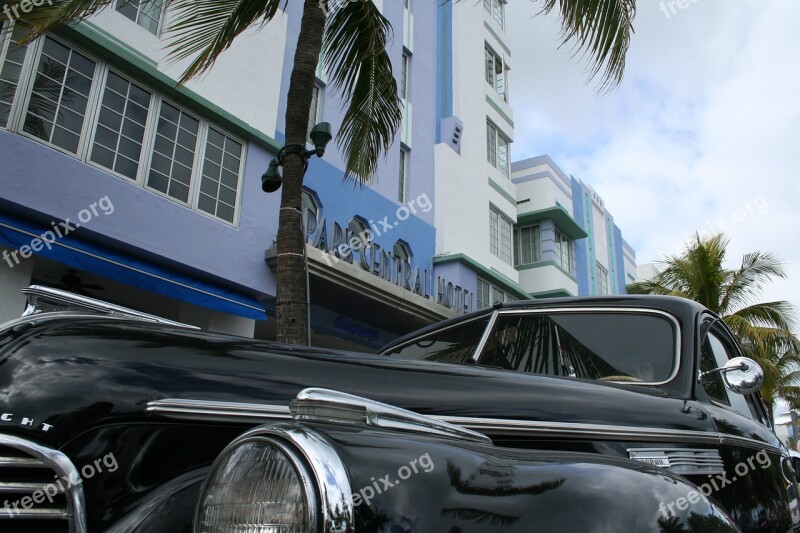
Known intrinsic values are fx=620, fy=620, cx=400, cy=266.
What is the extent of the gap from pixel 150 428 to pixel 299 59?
5358mm

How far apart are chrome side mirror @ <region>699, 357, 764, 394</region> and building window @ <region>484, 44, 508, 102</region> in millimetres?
17806

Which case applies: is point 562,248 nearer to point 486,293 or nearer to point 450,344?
point 486,293

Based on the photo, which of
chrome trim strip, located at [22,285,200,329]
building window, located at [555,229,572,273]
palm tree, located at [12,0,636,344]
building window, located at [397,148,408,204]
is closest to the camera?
chrome trim strip, located at [22,285,200,329]

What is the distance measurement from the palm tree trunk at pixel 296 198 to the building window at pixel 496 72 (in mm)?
13744

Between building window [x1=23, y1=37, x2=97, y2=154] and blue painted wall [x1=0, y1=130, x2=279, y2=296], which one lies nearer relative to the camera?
blue painted wall [x1=0, y1=130, x2=279, y2=296]

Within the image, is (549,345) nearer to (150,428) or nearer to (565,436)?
(565,436)

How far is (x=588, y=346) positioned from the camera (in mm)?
2656

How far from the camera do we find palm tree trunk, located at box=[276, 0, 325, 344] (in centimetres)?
534

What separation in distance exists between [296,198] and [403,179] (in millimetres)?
8486

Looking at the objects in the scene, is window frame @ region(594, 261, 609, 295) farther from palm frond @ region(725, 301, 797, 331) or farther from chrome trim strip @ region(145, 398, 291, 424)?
chrome trim strip @ region(145, 398, 291, 424)

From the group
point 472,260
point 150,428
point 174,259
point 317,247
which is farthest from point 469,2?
point 150,428

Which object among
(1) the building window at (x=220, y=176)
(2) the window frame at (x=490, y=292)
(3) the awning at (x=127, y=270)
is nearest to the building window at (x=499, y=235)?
(2) the window frame at (x=490, y=292)

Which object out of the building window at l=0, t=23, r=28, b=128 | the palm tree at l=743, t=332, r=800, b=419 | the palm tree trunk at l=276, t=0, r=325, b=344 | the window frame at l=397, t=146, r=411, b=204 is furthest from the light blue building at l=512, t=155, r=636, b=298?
the building window at l=0, t=23, r=28, b=128

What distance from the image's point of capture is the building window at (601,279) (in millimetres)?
24500
